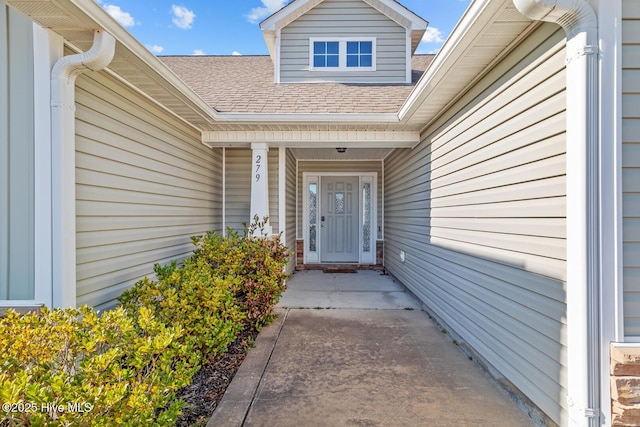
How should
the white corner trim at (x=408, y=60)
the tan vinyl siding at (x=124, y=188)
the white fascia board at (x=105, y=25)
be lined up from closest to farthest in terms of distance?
the white fascia board at (x=105, y=25) < the tan vinyl siding at (x=124, y=188) < the white corner trim at (x=408, y=60)

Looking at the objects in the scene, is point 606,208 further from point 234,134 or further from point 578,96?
point 234,134

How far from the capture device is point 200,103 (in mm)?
3697

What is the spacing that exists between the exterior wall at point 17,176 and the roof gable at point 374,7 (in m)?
4.54

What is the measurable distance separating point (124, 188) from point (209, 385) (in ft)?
6.04

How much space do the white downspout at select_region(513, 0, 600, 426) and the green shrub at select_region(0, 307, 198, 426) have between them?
1.98m

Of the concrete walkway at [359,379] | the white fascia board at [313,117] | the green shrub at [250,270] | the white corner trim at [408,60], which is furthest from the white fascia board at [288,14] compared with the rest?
the concrete walkway at [359,379]

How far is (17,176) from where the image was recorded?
216 centimetres

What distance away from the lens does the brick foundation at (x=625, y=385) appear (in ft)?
5.23

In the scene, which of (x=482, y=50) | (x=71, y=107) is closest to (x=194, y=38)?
(x=71, y=107)

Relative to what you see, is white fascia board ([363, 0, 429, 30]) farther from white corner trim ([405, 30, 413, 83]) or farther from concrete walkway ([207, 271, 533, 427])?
concrete walkway ([207, 271, 533, 427])

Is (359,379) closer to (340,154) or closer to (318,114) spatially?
(318,114)

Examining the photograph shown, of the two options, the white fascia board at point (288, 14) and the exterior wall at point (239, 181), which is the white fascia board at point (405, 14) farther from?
the exterior wall at point (239, 181)

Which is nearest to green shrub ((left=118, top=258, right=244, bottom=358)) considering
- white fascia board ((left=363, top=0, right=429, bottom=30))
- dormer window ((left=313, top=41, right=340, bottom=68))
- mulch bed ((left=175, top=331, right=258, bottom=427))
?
mulch bed ((left=175, top=331, right=258, bottom=427))

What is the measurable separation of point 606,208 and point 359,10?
5956 mm
